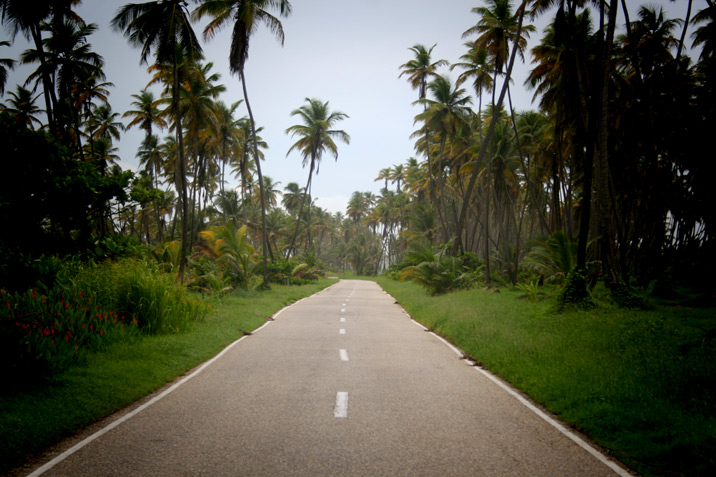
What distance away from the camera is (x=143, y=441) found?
4566mm

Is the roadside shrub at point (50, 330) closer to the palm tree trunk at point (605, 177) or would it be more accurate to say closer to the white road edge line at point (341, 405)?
the white road edge line at point (341, 405)

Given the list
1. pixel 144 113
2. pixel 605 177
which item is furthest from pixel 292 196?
pixel 605 177

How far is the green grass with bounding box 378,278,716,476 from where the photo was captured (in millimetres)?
4441

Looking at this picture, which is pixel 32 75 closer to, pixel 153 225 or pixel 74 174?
pixel 74 174

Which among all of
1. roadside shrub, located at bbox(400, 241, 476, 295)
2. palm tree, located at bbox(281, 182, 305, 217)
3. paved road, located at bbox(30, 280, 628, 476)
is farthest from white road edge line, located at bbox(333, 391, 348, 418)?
palm tree, located at bbox(281, 182, 305, 217)

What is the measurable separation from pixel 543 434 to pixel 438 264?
63.7ft

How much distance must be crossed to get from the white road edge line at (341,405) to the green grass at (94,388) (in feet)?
9.62

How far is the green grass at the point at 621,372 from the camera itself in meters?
4.44

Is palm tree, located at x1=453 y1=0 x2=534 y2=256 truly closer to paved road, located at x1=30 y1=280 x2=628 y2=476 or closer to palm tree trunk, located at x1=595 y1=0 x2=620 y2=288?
palm tree trunk, located at x1=595 y1=0 x2=620 y2=288

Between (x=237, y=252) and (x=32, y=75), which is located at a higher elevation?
(x=32, y=75)

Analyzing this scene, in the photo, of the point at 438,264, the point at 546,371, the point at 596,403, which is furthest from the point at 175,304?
the point at 438,264

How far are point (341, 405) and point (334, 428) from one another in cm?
86

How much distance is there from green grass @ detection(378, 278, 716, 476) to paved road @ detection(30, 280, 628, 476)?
52 centimetres

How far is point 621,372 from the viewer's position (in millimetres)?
6637
